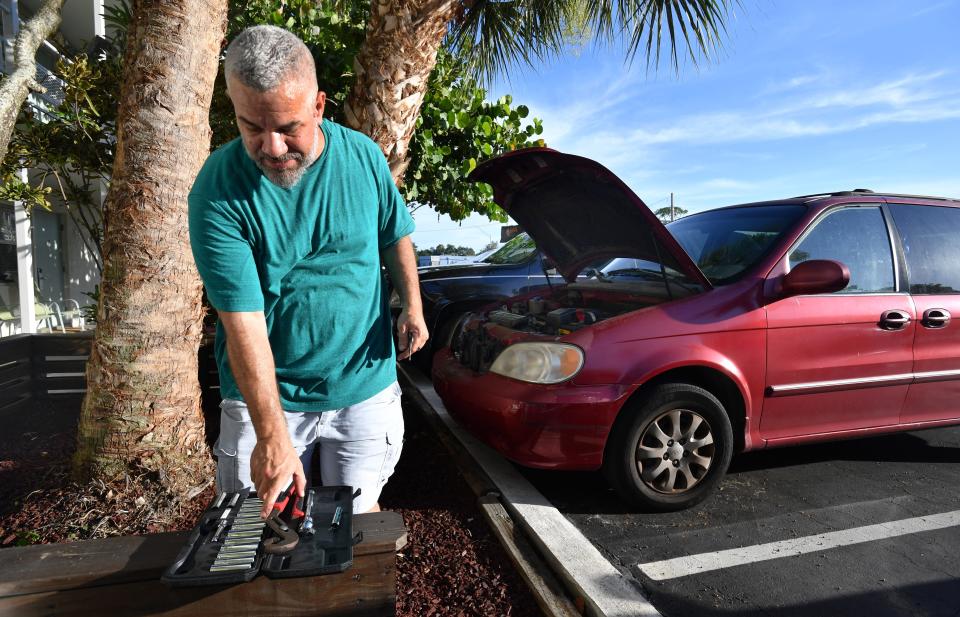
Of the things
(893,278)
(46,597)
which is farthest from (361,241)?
(893,278)

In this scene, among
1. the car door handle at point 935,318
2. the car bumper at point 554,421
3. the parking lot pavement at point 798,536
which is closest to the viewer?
the parking lot pavement at point 798,536

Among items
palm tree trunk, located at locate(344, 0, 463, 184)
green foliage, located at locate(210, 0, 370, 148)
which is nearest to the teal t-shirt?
palm tree trunk, located at locate(344, 0, 463, 184)

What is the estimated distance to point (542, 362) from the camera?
127 inches

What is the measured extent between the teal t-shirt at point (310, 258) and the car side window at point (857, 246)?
277cm

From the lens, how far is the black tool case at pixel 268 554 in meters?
1.30

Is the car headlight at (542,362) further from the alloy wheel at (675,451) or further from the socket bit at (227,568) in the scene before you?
the socket bit at (227,568)

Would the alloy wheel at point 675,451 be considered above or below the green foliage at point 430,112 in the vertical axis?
below

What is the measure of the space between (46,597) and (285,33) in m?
1.48

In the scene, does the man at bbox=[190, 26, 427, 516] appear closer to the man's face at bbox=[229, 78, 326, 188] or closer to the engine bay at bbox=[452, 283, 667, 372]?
the man's face at bbox=[229, 78, 326, 188]

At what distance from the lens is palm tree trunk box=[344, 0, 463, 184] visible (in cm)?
399

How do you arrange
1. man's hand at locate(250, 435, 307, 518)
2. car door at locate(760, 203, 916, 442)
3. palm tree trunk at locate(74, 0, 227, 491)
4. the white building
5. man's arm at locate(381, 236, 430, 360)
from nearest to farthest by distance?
man's hand at locate(250, 435, 307, 518), man's arm at locate(381, 236, 430, 360), palm tree trunk at locate(74, 0, 227, 491), car door at locate(760, 203, 916, 442), the white building

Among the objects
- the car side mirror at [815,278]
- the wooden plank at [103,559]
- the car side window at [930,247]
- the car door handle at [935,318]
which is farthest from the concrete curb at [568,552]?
the car side window at [930,247]

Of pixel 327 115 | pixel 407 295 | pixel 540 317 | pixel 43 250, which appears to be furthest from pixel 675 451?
pixel 43 250

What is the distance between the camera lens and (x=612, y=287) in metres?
4.02
